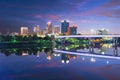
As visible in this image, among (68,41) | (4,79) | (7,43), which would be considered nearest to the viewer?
(4,79)

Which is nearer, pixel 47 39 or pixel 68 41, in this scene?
pixel 47 39

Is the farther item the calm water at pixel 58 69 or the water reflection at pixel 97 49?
the water reflection at pixel 97 49

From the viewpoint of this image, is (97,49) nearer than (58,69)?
No

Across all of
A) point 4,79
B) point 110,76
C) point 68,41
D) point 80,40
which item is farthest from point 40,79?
point 80,40

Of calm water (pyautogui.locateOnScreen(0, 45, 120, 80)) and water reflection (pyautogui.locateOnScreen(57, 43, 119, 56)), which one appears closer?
calm water (pyautogui.locateOnScreen(0, 45, 120, 80))

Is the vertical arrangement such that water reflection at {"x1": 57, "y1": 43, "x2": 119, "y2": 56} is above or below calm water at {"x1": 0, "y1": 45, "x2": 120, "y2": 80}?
above

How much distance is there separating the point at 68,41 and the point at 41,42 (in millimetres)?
14808

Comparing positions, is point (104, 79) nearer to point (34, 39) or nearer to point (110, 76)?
point (110, 76)

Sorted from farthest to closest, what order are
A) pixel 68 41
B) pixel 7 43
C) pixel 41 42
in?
1. pixel 68 41
2. pixel 41 42
3. pixel 7 43

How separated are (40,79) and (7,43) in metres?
35.2

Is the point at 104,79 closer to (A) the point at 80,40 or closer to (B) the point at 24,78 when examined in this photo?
(B) the point at 24,78

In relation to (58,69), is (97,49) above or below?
above

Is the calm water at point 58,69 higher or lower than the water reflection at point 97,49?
lower

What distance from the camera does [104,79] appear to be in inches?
432
